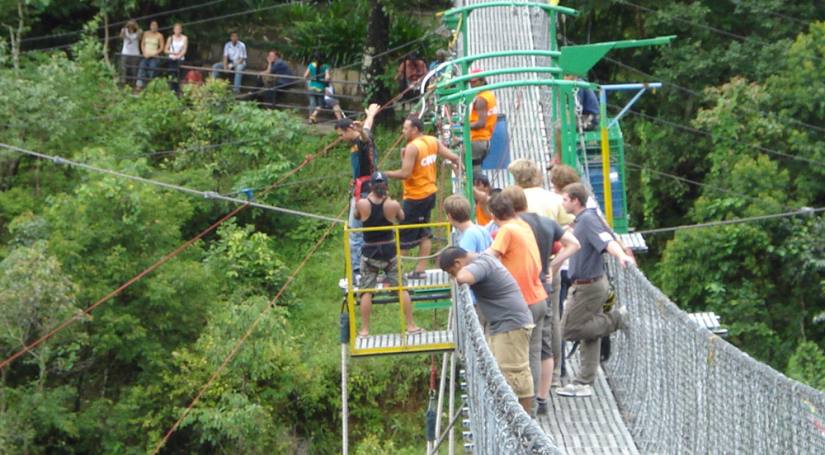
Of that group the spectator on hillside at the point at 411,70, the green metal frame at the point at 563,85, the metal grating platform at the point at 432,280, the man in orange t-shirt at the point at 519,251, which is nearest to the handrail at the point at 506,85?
the green metal frame at the point at 563,85

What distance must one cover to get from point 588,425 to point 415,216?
3039mm

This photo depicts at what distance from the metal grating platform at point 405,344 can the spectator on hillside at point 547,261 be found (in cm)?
185

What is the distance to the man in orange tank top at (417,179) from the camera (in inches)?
514

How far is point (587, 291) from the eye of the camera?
10.8 meters

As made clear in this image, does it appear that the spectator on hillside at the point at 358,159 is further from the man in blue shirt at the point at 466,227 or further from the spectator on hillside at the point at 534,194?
the man in blue shirt at the point at 466,227

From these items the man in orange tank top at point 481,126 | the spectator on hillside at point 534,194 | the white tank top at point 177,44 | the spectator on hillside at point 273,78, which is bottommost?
the spectator on hillside at point 534,194

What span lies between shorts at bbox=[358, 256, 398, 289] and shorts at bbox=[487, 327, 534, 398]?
11.2ft

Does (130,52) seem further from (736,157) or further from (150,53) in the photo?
(736,157)

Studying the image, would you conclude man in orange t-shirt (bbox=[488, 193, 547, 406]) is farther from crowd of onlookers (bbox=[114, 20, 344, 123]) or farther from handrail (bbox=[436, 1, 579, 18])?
crowd of onlookers (bbox=[114, 20, 344, 123])

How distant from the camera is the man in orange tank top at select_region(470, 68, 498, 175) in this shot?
14.4 m

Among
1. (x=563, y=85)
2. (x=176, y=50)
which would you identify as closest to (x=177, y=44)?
(x=176, y=50)

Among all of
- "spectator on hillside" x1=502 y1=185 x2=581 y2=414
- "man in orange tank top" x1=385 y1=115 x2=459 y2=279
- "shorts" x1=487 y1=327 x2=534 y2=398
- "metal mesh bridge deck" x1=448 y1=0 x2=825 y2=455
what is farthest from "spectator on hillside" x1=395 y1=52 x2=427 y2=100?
"shorts" x1=487 y1=327 x2=534 y2=398

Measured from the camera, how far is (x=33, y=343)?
1944cm

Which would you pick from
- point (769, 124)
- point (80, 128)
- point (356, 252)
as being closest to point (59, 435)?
point (80, 128)
